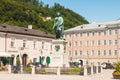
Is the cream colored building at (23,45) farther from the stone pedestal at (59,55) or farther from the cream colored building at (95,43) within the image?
the cream colored building at (95,43)

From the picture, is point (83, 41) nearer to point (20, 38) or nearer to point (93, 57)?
point (93, 57)

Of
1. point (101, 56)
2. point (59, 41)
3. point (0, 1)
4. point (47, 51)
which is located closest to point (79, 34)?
point (101, 56)

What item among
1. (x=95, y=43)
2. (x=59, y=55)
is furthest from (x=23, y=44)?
(x=59, y=55)

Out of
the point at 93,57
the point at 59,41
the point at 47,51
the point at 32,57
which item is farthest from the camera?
the point at 93,57

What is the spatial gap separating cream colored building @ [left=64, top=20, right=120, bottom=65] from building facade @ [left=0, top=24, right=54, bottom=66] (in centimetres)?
1774

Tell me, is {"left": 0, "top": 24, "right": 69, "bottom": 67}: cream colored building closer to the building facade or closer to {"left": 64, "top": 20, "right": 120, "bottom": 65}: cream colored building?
the building facade

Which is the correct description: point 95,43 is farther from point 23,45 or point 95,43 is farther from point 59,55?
point 59,55

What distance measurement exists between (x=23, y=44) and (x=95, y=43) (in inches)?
1032

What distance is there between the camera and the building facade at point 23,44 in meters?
57.3

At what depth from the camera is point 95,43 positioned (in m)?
82.6

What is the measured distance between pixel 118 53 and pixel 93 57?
24.4 feet

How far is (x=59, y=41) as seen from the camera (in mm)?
33875

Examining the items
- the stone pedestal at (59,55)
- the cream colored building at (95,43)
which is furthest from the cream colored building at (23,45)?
the cream colored building at (95,43)

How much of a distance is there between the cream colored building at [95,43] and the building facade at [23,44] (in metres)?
17.7
